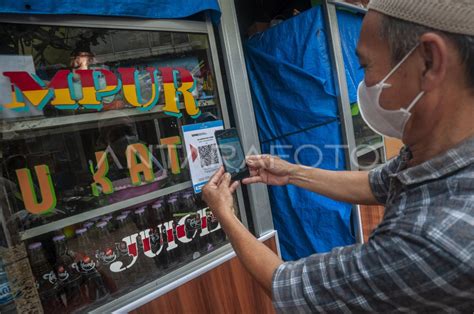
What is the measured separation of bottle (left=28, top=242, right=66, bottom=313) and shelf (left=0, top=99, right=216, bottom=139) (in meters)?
0.44

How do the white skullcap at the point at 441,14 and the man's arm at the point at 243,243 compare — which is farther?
the man's arm at the point at 243,243

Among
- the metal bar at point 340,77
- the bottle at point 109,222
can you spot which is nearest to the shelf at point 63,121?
the bottle at point 109,222

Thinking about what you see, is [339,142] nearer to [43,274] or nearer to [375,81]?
[375,81]

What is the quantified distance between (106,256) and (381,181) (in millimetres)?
1223

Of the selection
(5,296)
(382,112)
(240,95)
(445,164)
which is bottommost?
(5,296)

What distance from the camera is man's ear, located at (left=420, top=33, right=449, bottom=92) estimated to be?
634 millimetres

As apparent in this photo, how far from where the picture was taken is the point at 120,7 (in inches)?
48.0

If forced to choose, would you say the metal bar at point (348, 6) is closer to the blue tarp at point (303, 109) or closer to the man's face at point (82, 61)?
the blue tarp at point (303, 109)

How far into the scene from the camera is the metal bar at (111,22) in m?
1.05

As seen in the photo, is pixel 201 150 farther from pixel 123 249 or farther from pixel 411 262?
pixel 411 262

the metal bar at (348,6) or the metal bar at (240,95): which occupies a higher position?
the metal bar at (348,6)

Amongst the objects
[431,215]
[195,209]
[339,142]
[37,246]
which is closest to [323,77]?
[339,142]

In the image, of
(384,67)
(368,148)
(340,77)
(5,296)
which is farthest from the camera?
(368,148)

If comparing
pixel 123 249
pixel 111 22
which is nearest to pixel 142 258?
pixel 123 249
